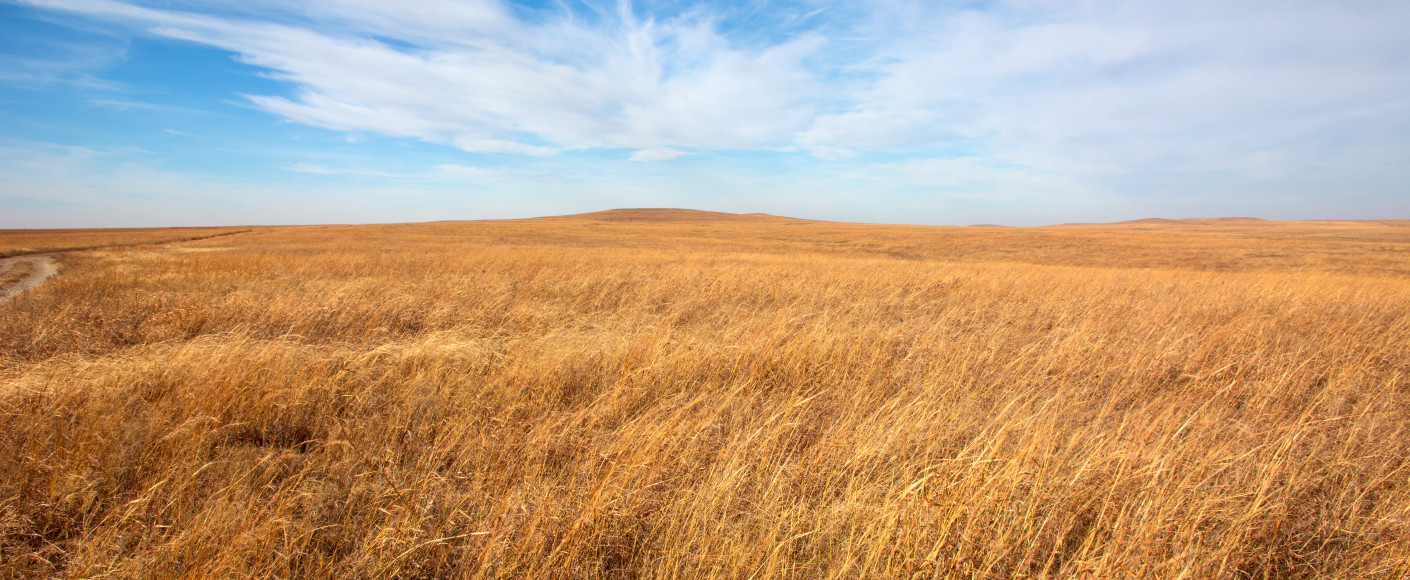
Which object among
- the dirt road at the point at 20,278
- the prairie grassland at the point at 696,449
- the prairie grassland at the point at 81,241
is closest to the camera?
the prairie grassland at the point at 696,449

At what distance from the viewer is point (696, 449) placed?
2.82 meters

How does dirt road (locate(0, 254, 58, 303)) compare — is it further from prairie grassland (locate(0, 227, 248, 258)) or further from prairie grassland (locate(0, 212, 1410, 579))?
prairie grassland (locate(0, 227, 248, 258))

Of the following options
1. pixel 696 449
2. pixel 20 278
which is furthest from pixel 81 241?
pixel 696 449

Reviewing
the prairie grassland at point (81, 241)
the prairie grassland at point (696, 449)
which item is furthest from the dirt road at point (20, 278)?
the prairie grassland at point (81, 241)

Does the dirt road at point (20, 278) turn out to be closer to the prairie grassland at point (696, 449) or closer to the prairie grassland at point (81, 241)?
the prairie grassland at point (696, 449)

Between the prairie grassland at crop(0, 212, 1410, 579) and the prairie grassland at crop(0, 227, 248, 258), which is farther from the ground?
the prairie grassland at crop(0, 227, 248, 258)

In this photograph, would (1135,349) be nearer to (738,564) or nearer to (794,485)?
(794,485)

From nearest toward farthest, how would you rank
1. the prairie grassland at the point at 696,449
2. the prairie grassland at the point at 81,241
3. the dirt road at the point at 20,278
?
1. the prairie grassland at the point at 696,449
2. the dirt road at the point at 20,278
3. the prairie grassland at the point at 81,241

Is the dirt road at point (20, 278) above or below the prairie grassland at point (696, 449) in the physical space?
above

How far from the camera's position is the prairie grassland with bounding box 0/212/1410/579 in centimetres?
204

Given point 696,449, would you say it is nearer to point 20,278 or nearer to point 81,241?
point 20,278

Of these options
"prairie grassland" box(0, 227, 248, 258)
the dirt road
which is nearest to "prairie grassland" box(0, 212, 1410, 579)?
the dirt road

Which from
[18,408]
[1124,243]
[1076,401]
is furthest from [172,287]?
[1124,243]

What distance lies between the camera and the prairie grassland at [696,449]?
2.04 meters
